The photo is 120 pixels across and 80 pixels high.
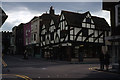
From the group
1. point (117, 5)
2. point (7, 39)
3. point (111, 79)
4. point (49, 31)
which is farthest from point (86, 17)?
point (7, 39)

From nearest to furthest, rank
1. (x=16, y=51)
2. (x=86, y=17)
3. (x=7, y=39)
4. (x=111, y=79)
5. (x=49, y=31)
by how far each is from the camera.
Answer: (x=111, y=79) → (x=86, y=17) → (x=49, y=31) → (x=16, y=51) → (x=7, y=39)

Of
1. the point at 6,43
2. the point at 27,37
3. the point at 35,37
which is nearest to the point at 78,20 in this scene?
the point at 35,37

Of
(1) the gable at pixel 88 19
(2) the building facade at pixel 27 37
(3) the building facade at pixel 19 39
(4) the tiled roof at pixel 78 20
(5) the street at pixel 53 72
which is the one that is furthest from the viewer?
(3) the building facade at pixel 19 39

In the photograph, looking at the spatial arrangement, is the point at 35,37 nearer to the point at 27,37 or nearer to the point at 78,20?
the point at 27,37

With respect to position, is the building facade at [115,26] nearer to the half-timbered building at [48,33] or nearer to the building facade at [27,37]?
the half-timbered building at [48,33]

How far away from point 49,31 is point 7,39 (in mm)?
47725

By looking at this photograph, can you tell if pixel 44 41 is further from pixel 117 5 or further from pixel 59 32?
pixel 117 5

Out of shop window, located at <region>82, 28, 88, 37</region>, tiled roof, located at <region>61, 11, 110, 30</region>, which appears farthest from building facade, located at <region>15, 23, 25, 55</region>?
shop window, located at <region>82, 28, 88, 37</region>

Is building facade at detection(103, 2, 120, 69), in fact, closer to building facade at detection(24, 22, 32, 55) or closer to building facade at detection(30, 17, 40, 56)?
building facade at detection(30, 17, 40, 56)

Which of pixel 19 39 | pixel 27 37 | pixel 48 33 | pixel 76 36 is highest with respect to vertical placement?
pixel 48 33

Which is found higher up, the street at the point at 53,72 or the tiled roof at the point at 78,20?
the tiled roof at the point at 78,20

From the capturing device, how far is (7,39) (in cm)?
8131

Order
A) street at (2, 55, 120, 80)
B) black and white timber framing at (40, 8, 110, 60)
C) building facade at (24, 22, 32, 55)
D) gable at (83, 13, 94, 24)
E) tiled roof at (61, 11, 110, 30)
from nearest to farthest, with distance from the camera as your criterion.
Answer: street at (2, 55, 120, 80), black and white timber framing at (40, 8, 110, 60), tiled roof at (61, 11, 110, 30), gable at (83, 13, 94, 24), building facade at (24, 22, 32, 55)

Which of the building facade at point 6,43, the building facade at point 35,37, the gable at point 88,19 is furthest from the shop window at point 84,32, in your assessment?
the building facade at point 6,43
